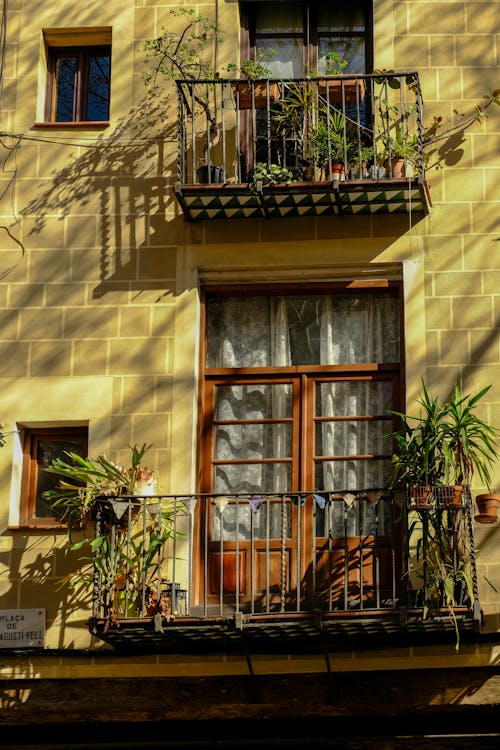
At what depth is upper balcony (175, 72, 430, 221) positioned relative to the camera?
526 inches

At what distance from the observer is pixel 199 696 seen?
12711 millimetres

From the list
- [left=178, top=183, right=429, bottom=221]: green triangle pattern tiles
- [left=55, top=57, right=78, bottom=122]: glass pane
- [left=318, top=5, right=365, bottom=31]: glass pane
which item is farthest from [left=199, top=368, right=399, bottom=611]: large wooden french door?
[left=318, top=5, right=365, bottom=31]: glass pane

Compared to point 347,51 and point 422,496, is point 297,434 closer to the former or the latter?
point 422,496

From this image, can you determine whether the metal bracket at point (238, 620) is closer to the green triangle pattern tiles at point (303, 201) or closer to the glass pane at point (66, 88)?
the green triangle pattern tiles at point (303, 201)

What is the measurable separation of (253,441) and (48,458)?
5.40ft

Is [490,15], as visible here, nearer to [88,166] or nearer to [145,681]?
[88,166]

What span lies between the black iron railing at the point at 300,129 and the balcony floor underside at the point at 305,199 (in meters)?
0.14

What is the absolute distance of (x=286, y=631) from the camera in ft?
39.7

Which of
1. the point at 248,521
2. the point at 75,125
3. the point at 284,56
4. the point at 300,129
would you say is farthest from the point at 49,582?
the point at 284,56

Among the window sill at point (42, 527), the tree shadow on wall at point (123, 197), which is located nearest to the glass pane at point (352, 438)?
the tree shadow on wall at point (123, 197)

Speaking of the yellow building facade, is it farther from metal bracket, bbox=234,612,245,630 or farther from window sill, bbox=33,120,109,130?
metal bracket, bbox=234,612,245,630

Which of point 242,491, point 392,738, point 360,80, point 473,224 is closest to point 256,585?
point 242,491

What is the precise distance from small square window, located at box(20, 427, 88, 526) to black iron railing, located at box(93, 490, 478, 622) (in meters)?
0.88

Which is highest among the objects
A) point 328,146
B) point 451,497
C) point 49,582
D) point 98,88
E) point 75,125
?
point 98,88
